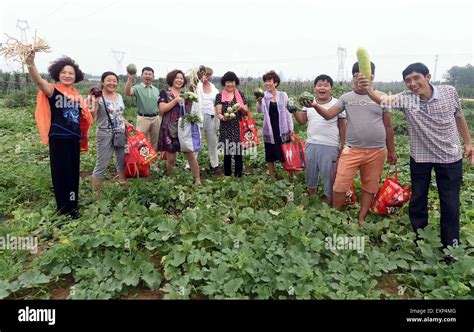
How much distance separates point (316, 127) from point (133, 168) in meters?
2.49

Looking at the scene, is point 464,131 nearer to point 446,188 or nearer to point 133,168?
point 446,188

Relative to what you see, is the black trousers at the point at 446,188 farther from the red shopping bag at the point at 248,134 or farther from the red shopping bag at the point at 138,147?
the red shopping bag at the point at 138,147

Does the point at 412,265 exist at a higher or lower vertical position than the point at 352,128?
lower

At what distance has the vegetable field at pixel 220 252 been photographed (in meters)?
2.71

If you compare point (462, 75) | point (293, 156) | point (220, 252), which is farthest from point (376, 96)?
point (462, 75)

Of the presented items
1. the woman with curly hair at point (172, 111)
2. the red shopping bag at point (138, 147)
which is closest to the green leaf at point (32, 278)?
the red shopping bag at point (138, 147)

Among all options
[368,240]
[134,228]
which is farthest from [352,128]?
[134,228]

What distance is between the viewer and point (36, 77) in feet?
11.0

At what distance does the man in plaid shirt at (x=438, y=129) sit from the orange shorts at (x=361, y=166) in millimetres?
474

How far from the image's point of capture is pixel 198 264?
2949 mm
